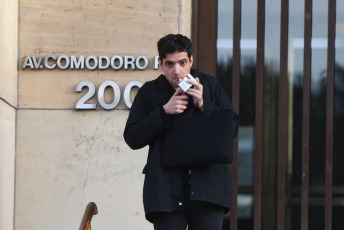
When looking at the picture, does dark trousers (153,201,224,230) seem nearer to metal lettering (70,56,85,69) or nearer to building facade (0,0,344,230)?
building facade (0,0,344,230)

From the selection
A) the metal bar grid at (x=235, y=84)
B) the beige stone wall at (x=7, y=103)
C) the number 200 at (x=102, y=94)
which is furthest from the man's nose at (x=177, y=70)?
the metal bar grid at (x=235, y=84)

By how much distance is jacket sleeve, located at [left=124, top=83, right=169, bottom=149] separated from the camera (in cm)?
464

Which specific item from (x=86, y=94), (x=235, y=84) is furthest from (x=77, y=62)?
(x=235, y=84)

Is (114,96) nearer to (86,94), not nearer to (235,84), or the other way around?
(86,94)

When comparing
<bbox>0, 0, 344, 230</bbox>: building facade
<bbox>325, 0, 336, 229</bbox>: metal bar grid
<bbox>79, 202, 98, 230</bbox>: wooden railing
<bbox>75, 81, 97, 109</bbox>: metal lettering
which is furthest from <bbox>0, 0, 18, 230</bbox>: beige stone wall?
<bbox>325, 0, 336, 229</bbox>: metal bar grid

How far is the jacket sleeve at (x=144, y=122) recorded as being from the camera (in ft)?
15.2

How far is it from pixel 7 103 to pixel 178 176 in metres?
2.58

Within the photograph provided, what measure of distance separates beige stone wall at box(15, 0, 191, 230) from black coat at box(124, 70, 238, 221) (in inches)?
90.4

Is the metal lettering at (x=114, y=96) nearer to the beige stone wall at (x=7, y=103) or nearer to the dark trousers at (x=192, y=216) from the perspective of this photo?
the beige stone wall at (x=7, y=103)

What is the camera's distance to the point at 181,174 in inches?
184

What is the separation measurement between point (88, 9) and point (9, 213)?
1.65 m

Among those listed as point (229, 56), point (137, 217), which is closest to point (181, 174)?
point (137, 217)

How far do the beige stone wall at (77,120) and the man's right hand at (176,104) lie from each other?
251 centimetres

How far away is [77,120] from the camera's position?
7.17 metres
